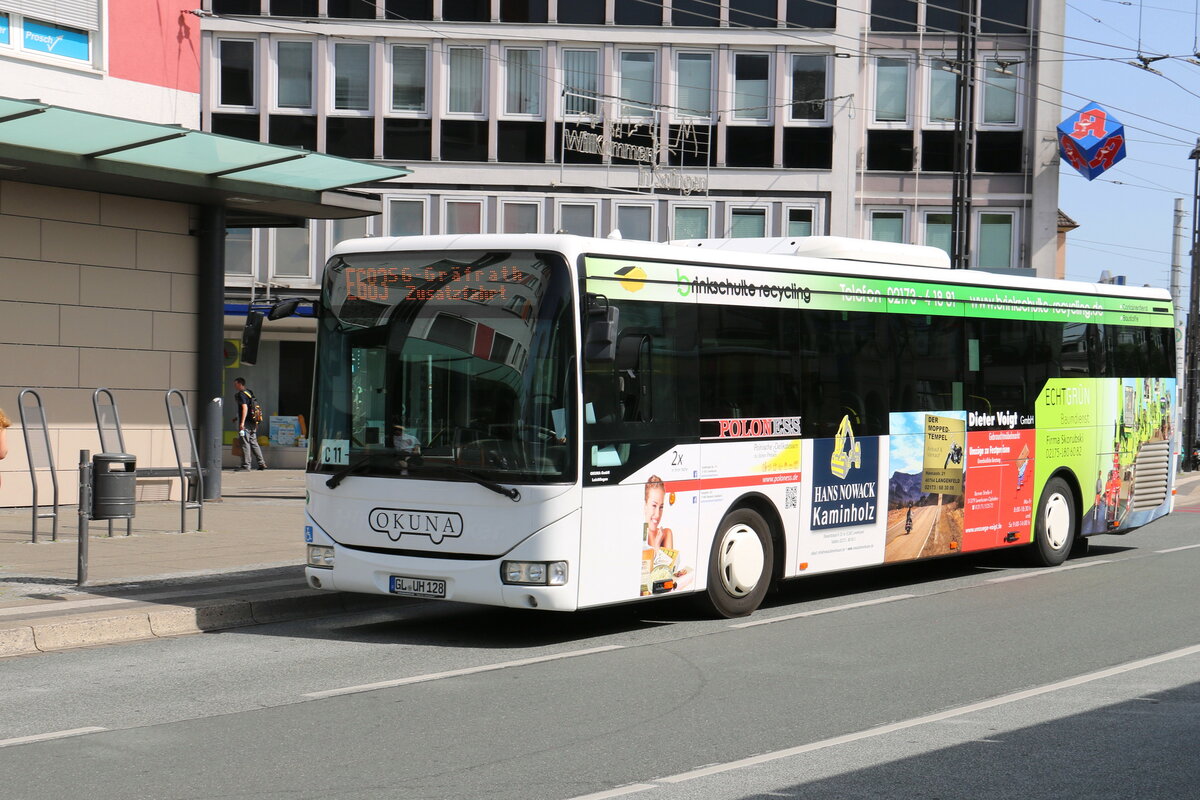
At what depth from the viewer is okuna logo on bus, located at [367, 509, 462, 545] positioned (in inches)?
413

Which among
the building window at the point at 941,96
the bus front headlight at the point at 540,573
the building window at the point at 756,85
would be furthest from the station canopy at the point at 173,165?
the building window at the point at 941,96

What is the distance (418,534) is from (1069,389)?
825 centimetres

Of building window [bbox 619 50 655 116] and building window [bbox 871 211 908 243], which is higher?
building window [bbox 619 50 655 116]

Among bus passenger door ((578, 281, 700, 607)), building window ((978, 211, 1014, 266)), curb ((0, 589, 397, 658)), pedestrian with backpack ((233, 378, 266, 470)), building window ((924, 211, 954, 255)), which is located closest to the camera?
curb ((0, 589, 397, 658))

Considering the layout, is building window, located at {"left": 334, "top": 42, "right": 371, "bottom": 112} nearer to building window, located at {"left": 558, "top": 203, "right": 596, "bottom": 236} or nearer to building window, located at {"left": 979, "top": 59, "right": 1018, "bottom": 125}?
building window, located at {"left": 558, "top": 203, "right": 596, "bottom": 236}

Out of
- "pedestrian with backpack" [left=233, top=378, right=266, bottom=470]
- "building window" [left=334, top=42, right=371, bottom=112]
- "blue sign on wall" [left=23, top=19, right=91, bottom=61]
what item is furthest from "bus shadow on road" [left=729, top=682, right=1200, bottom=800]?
"building window" [left=334, top=42, right=371, bottom=112]

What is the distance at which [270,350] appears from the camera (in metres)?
37.1

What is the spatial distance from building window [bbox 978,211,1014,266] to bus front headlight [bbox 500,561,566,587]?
105ft

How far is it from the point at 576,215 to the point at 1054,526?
2282cm

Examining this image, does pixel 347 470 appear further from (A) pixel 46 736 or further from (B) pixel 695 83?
(B) pixel 695 83

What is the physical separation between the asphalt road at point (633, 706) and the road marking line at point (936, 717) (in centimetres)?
3

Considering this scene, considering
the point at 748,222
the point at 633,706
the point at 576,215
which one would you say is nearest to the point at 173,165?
the point at 633,706

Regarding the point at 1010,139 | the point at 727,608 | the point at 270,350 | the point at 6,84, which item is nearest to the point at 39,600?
the point at 727,608

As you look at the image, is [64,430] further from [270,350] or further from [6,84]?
[270,350]
